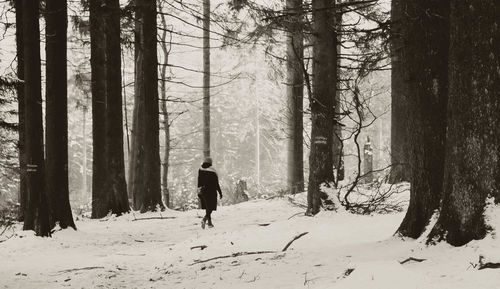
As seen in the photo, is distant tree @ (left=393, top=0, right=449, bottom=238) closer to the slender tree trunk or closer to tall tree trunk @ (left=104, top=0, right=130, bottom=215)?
the slender tree trunk

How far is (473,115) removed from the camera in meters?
5.09

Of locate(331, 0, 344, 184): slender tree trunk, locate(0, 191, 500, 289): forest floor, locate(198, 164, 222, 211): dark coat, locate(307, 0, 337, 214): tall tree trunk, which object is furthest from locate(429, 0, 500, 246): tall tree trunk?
locate(198, 164, 222, 211): dark coat

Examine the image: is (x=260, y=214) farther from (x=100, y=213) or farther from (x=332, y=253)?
(x=332, y=253)

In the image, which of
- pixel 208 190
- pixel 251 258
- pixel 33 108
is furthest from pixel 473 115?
pixel 33 108

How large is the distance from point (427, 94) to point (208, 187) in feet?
24.0

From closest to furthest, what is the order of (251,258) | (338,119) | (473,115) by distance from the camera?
1. (473,115)
2. (251,258)
3. (338,119)

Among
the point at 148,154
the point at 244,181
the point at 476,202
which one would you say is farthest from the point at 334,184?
the point at 244,181

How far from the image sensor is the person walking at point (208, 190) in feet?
40.8

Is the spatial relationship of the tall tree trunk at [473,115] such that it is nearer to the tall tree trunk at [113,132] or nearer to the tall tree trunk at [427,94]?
the tall tree trunk at [427,94]

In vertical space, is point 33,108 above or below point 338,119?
above

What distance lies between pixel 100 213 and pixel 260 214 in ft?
15.2

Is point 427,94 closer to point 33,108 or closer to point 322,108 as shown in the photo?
point 322,108

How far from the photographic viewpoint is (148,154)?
50.2 feet

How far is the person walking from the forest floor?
378mm
